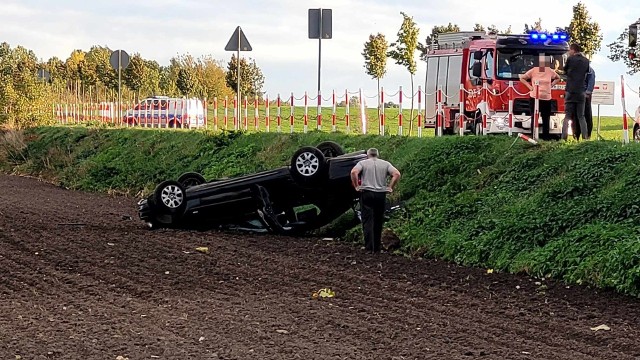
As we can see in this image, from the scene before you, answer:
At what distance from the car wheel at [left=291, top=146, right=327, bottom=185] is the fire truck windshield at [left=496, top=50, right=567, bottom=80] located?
8.61 m

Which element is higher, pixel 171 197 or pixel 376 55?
pixel 376 55

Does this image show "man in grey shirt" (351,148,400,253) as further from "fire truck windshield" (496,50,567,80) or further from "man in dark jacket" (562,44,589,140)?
"fire truck windshield" (496,50,567,80)

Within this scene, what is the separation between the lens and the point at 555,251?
1327cm

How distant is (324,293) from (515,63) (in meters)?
14.0

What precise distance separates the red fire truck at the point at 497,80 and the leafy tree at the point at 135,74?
39856 millimetres

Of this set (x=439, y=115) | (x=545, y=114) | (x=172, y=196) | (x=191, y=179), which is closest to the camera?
(x=172, y=196)

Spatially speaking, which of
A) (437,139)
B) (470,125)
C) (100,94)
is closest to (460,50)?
(470,125)

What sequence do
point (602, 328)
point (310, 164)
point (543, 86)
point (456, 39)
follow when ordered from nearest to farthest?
point (602, 328) < point (310, 164) < point (543, 86) < point (456, 39)

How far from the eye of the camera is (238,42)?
2683cm

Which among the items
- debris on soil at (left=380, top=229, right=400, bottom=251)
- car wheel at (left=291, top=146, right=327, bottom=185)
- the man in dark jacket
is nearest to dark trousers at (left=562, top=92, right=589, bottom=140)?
the man in dark jacket

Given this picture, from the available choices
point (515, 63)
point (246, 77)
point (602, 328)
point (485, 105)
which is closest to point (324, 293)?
point (602, 328)

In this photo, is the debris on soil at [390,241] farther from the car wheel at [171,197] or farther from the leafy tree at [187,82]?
the leafy tree at [187,82]

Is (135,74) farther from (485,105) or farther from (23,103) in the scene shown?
(485,105)

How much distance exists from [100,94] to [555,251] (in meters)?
60.4
